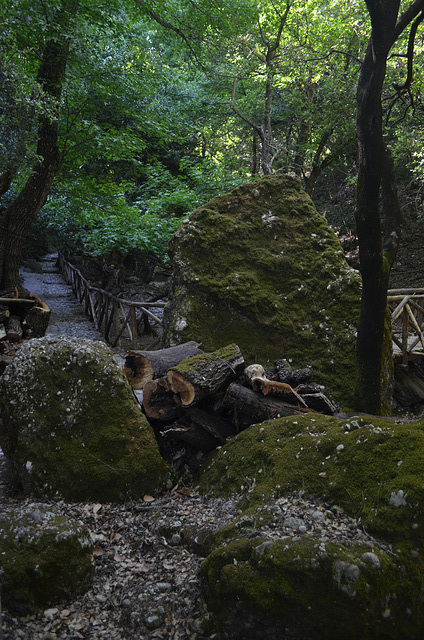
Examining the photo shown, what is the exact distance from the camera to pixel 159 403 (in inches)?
141

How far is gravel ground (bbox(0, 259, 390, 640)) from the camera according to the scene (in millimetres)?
2064

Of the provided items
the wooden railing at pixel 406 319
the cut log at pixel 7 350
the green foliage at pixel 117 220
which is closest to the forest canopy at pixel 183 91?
the green foliage at pixel 117 220

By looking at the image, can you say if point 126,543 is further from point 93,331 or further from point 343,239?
point 343,239

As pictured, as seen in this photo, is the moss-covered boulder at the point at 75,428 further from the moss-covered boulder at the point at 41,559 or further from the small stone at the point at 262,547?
the small stone at the point at 262,547

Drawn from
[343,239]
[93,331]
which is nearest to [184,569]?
[93,331]

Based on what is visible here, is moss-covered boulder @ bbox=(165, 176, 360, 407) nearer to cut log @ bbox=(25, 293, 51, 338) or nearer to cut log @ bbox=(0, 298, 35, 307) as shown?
cut log @ bbox=(25, 293, 51, 338)

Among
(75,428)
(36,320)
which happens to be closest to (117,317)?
(36,320)

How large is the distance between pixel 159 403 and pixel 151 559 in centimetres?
125

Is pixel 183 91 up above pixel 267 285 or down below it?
above

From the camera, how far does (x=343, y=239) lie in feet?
48.3

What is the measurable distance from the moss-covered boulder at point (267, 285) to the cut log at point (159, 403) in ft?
4.70

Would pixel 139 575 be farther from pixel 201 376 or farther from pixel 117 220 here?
pixel 117 220

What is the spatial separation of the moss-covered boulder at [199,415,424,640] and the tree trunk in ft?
24.3

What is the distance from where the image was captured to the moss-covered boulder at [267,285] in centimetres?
503
